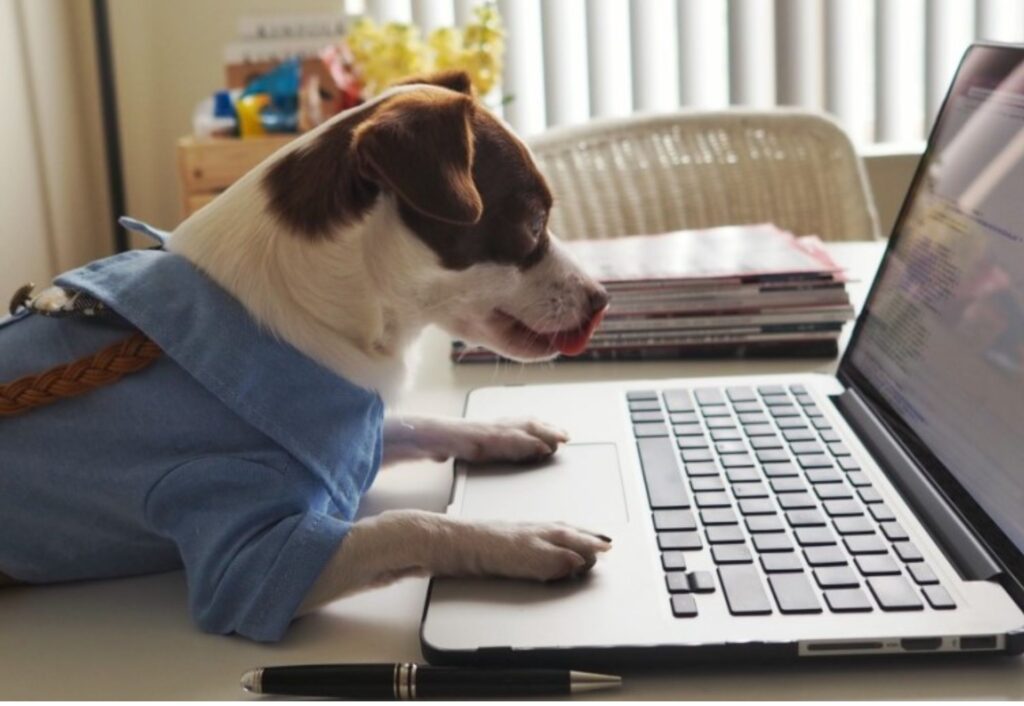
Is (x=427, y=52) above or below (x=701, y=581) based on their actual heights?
above

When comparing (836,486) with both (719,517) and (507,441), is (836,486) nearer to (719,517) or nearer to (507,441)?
(719,517)

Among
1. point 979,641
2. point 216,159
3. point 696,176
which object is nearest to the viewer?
point 979,641

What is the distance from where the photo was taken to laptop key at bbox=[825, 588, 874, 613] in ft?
1.99

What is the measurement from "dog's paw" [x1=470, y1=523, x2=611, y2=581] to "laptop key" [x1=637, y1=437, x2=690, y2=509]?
9cm

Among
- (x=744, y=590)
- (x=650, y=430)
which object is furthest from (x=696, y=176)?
(x=744, y=590)

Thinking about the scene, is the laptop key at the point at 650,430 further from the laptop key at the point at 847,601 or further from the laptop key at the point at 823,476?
the laptop key at the point at 847,601

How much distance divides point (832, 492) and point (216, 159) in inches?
79.1

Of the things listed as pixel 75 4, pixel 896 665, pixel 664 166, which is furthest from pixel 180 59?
pixel 896 665

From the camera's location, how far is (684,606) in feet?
2.04

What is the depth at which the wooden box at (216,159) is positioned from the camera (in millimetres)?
2512

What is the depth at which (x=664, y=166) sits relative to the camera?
2043 millimetres

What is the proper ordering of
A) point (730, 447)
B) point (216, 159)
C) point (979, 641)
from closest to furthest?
point (979, 641), point (730, 447), point (216, 159)

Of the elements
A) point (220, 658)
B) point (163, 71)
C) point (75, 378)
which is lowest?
point (220, 658)

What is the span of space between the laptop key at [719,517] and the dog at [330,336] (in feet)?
Result: 0.24
